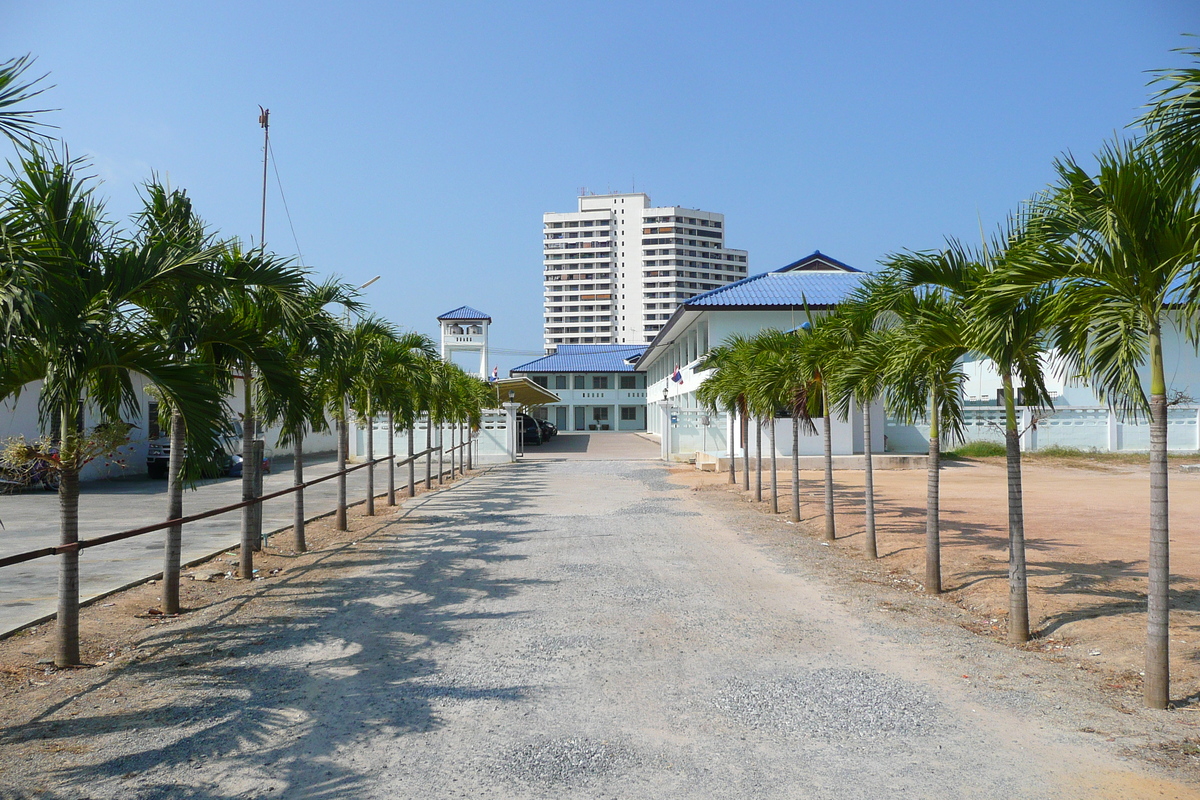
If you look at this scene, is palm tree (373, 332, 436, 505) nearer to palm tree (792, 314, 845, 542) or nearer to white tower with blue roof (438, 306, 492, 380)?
palm tree (792, 314, 845, 542)

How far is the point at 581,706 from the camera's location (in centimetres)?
520

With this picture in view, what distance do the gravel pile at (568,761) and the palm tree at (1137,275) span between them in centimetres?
339

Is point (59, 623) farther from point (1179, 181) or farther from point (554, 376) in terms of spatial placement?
point (554, 376)

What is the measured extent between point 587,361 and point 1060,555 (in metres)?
61.7

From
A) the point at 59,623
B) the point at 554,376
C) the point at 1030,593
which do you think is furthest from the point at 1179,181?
the point at 554,376

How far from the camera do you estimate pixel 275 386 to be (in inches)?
342

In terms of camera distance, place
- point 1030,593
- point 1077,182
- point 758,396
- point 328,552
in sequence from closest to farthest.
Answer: point 1077,182 → point 1030,593 → point 328,552 → point 758,396

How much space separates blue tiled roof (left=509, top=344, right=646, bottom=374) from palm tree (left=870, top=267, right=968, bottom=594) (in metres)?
57.8

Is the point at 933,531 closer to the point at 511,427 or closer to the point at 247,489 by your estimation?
the point at 247,489

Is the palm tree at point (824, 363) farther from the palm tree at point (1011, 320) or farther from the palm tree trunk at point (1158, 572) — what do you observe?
the palm tree trunk at point (1158, 572)

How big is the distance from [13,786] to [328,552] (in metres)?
7.43

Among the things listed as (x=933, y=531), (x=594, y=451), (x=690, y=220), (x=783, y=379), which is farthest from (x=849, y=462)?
(x=690, y=220)

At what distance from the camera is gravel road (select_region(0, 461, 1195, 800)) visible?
13.6ft

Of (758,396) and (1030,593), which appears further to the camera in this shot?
(758,396)
